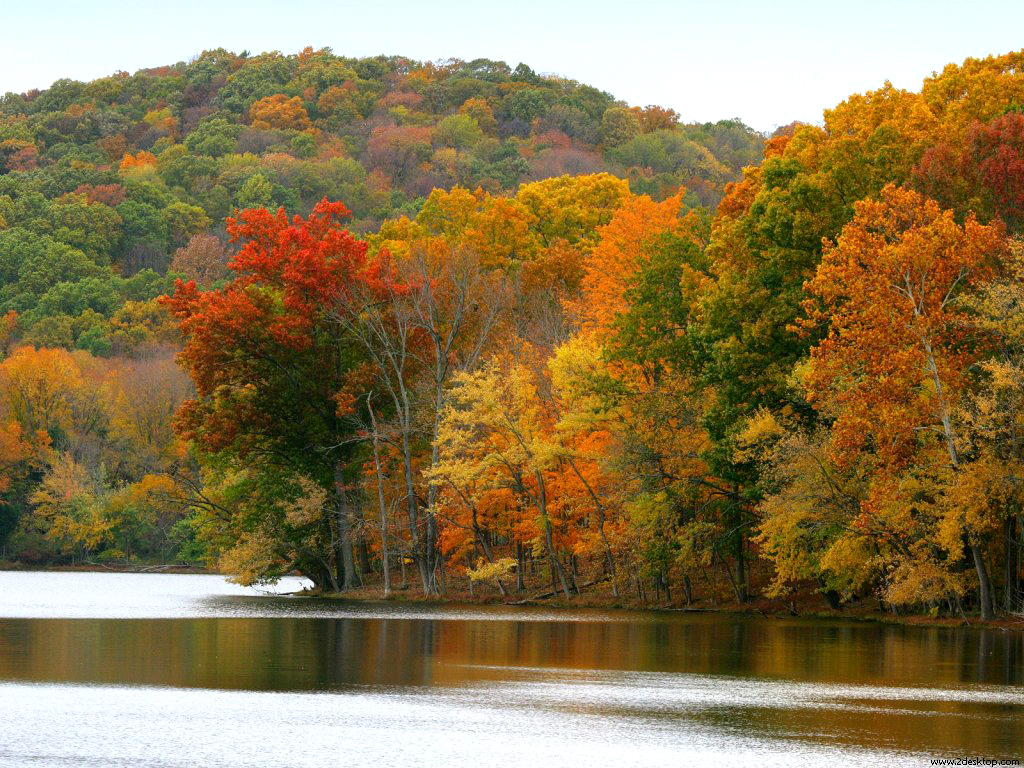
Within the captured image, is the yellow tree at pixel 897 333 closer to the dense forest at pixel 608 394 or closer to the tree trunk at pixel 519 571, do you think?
the dense forest at pixel 608 394

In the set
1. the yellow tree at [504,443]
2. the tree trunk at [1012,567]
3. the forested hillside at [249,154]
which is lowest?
the tree trunk at [1012,567]

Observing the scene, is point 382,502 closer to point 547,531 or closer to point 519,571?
point 519,571

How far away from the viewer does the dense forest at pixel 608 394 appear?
41250mm

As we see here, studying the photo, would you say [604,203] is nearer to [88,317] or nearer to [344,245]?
[344,245]

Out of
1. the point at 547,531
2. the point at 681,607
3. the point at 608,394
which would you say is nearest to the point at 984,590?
the point at 681,607

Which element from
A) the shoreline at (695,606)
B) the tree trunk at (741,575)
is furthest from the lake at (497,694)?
the tree trunk at (741,575)

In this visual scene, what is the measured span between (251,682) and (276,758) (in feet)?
24.7

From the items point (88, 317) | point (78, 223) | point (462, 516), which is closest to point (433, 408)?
point (462, 516)

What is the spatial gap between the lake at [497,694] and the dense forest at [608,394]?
5.55 meters

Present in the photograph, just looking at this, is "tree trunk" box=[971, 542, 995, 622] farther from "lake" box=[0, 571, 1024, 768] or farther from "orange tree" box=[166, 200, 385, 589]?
"orange tree" box=[166, 200, 385, 589]

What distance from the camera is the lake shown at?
62.0 feet

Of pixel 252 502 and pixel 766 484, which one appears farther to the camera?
pixel 252 502

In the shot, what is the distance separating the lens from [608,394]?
52.6 m

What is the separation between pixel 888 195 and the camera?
41.7 metres
